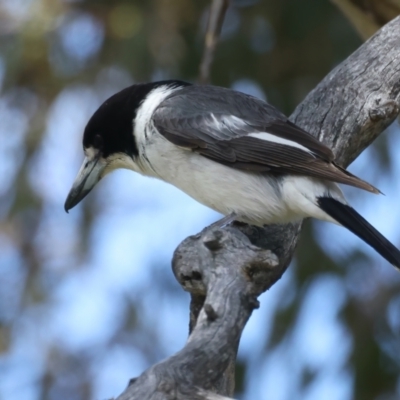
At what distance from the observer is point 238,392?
Result: 518 centimetres

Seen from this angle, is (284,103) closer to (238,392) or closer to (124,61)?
(124,61)

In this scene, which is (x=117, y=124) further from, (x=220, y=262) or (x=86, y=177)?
(x=220, y=262)

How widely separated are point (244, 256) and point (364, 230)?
1.85ft

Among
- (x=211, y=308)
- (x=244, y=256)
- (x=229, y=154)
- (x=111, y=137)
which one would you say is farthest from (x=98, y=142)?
(x=211, y=308)

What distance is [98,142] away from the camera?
3879 millimetres

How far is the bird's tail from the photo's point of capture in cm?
301

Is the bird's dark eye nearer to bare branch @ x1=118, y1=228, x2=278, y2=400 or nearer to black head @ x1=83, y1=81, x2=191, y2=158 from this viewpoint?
black head @ x1=83, y1=81, x2=191, y2=158

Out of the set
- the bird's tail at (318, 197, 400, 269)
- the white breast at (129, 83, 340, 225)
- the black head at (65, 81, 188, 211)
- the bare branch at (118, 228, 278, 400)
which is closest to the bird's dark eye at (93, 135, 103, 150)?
the black head at (65, 81, 188, 211)

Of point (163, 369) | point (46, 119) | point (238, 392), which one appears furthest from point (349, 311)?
point (163, 369)

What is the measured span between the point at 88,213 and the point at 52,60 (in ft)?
3.68

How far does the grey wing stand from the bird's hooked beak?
46 centimetres

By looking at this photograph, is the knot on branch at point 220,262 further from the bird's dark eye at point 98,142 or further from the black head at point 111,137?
the bird's dark eye at point 98,142

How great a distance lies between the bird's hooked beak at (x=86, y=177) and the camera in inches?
155

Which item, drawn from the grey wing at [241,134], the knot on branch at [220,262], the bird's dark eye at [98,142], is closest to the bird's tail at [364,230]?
the grey wing at [241,134]
